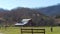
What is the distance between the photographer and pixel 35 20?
816cm

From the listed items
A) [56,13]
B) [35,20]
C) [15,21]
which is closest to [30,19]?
[35,20]

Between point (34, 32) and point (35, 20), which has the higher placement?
point (35, 20)

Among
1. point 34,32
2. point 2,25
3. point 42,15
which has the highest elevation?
point 42,15

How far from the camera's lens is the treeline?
7645mm

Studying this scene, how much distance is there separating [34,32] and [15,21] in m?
1.90

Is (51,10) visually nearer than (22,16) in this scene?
Yes

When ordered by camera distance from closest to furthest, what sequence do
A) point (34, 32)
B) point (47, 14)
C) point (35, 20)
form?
point (34, 32), point (47, 14), point (35, 20)

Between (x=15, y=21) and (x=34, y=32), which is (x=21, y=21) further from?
(x=34, y=32)

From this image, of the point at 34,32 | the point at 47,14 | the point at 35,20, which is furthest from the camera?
the point at 35,20

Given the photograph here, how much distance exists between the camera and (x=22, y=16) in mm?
8141

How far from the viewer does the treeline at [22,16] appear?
7645 millimetres

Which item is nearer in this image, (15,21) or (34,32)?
(34,32)

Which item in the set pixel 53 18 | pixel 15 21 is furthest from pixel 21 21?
pixel 53 18

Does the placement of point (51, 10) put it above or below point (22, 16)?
above
